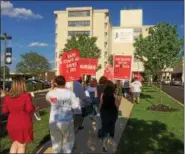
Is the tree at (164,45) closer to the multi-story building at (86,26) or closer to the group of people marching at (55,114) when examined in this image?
the group of people marching at (55,114)

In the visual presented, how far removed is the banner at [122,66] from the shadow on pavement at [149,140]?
8050mm

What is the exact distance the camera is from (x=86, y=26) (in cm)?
11844

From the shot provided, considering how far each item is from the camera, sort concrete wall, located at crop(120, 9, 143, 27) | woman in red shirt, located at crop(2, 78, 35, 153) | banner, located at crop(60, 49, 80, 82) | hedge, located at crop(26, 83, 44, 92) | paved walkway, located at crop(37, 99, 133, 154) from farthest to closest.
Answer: concrete wall, located at crop(120, 9, 143, 27), hedge, located at crop(26, 83, 44, 92), banner, located at crop(60, 49, 80, 82), paved walkway, located at crop(37, 99, 133, 154), woman in red shirt, located at crop(2, 78, 35, 153)

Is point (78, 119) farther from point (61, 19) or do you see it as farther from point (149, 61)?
point (61, 19)

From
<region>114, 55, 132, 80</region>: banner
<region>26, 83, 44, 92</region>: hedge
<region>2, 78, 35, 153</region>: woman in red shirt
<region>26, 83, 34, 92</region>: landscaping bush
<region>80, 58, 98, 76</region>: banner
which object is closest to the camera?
<region>2, 78, 35, 153</region>: woman in red shirt

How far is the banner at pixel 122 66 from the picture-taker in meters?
22.4

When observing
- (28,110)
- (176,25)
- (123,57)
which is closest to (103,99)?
(28,110)

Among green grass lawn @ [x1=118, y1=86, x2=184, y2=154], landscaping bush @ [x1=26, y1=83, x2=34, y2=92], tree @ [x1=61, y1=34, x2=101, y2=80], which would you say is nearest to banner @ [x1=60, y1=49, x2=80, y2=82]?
green grass lawn @ [x1=118, y1=86, x2=184, y2=154]

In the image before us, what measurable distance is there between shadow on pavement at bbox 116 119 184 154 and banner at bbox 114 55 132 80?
26.4 feet

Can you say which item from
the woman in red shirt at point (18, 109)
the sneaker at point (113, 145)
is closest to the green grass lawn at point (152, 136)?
the sneaker at point (113, 145)

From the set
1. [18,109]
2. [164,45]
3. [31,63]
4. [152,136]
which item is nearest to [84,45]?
[164,45]

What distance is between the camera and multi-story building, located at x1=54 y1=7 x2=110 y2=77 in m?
118

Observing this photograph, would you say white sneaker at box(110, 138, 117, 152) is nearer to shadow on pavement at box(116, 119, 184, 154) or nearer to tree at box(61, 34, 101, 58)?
shadow on pavement at box(116, 119, 184, 154)

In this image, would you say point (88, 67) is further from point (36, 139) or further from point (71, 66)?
point (36, 139)
